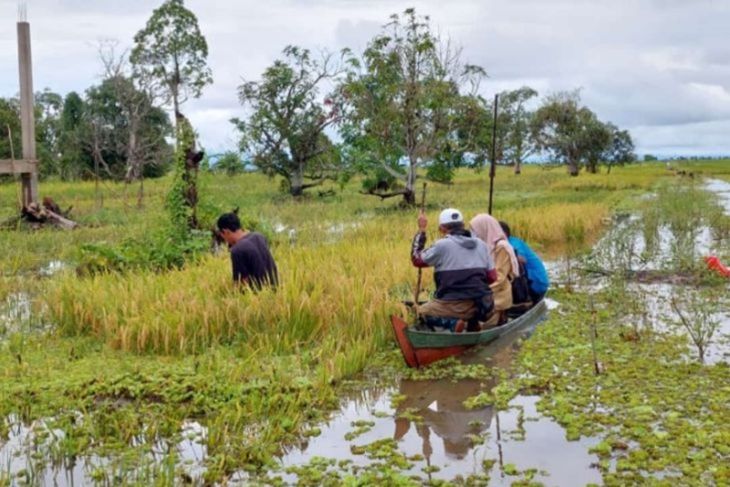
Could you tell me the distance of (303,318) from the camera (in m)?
7.71

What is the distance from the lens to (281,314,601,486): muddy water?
16.0 feet

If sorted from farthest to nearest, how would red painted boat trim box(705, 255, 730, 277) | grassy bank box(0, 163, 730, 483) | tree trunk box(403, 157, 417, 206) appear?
tree trunk box(403, 157, 417, 206) < red painted boat trim box(705, 255, 730, 277) < grassy bank box(0, 163, 730, 483)

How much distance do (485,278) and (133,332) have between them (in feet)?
11.3

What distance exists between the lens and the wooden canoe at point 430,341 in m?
6.86

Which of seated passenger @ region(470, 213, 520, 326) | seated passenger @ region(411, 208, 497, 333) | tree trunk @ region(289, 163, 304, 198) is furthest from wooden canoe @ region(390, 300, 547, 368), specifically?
tree trunk @ region(289, 163, 304, 198)

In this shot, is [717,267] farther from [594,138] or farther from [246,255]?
[594,138]

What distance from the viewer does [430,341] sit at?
704cm

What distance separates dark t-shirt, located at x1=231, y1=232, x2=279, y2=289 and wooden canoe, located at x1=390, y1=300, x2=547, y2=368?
1781mm

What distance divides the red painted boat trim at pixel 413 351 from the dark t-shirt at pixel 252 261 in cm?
175

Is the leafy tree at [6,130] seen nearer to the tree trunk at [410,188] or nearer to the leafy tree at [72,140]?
the leafy tree at [72,140]

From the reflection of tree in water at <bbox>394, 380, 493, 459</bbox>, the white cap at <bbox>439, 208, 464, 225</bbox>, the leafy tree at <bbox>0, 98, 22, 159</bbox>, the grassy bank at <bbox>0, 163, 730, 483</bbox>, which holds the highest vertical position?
the leafy tree at <bbox>0, 98, 22, 159</bbox>

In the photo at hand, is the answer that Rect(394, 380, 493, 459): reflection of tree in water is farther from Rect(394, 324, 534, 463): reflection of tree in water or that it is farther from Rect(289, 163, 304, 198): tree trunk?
Rect(289, 163, 304, 198): tree trunk

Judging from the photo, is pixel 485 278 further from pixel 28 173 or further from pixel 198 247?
pixel 28 173

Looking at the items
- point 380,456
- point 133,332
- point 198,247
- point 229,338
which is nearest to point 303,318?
point 229,338
